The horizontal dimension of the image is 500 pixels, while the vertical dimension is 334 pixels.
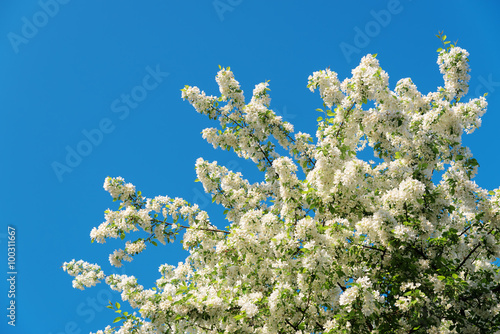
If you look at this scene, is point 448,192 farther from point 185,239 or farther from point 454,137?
point 185,239

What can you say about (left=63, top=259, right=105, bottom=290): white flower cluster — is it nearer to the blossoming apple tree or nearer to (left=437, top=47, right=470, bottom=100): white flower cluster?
the blossoming apple tree

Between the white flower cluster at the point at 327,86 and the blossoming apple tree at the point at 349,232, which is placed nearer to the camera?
the blossoming apple tree at the point at 349,232

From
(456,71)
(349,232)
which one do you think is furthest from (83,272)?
(456,71)

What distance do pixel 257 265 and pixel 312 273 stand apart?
175cm

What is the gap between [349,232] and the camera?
639cm

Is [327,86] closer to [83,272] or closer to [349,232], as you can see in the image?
[349,232]

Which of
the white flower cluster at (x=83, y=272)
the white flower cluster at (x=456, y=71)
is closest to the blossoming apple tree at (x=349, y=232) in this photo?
the white flower cluster at (x=456, y=71)

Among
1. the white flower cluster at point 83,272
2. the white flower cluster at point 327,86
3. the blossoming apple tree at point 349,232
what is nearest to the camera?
the blossoming apple tree at point 349,232

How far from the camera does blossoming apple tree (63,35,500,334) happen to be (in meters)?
6.10

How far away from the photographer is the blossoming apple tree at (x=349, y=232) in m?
6.10

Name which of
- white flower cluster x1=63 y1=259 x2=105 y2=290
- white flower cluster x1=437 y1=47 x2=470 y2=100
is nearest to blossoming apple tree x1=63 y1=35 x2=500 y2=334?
white flower cluster x1=437 y1=47 x2=470 y2=100

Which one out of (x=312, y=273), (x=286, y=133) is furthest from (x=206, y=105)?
(x=312, y=273)

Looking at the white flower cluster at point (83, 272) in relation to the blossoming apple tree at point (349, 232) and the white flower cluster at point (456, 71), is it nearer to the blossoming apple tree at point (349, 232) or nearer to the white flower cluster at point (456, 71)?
the blossoming apple tree at point (349, 232)

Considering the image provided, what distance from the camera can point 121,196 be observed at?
9234 millimetres
